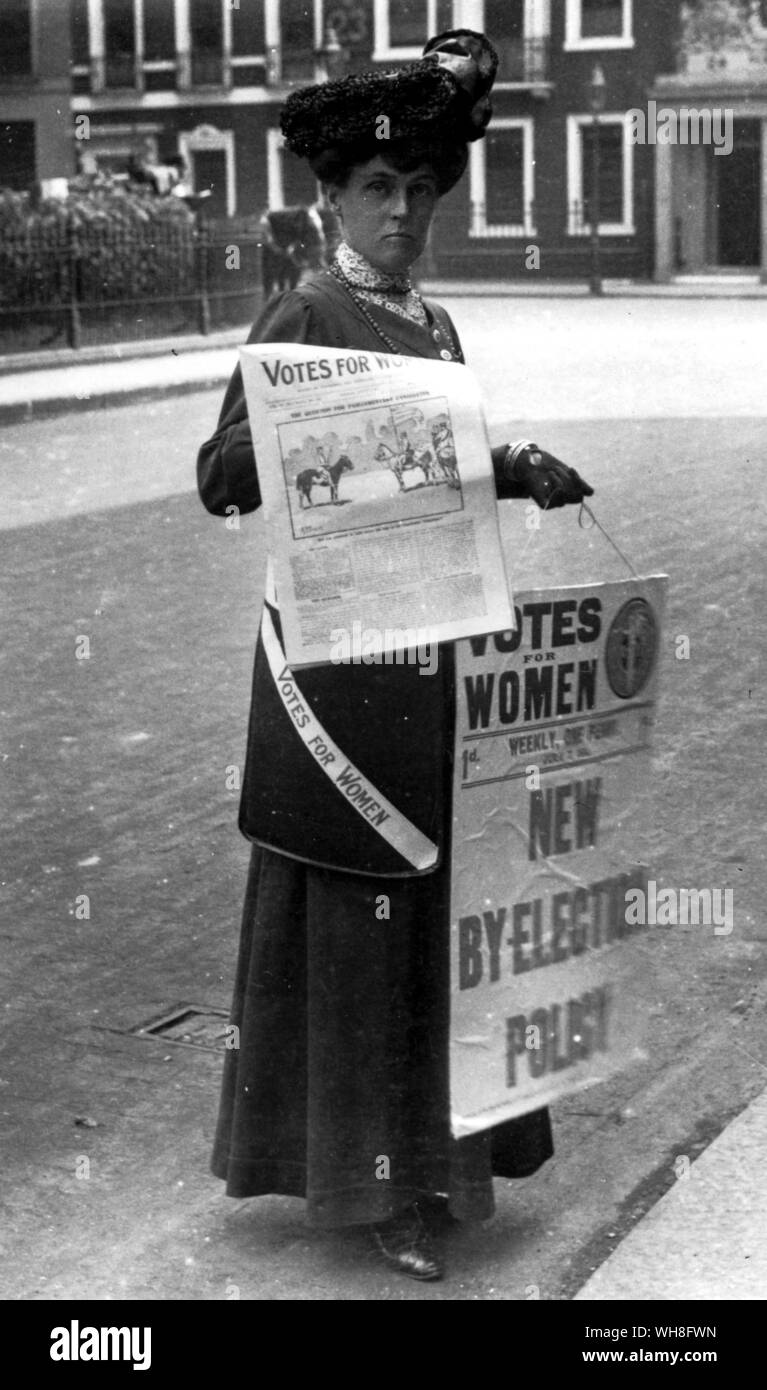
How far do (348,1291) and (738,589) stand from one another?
6.24 metres

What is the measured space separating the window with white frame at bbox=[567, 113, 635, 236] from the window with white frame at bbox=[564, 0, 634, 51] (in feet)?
4.62

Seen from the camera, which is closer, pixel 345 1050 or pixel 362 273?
pixel 362 273

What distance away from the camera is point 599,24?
1604 inches

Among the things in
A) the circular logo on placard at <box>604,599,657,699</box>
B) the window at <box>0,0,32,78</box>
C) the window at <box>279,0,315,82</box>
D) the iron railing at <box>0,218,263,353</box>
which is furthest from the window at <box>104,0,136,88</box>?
the circular logo on placard at <box>604,599,657,699</box>

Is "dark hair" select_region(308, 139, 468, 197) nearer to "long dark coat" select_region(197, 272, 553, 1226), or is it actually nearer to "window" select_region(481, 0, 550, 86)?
"long dark coat" select_region(197, 272, 553, 1226)

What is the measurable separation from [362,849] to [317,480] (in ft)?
1.98

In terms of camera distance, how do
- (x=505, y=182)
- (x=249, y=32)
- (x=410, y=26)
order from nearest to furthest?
1. (x=410, y=26)
2. (x=505, y=182)
3. (x=249, y=32)

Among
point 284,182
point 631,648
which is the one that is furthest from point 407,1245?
point 284,182

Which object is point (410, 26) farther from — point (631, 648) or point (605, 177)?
point (631, 648)

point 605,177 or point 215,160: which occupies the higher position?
point 215,160

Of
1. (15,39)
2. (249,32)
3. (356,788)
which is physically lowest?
(356,788)

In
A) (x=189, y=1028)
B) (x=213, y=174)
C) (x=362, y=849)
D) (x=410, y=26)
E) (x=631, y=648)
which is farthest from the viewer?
(x=213, y=174)

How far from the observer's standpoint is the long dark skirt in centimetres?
323

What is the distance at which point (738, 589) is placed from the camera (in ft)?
30.1
